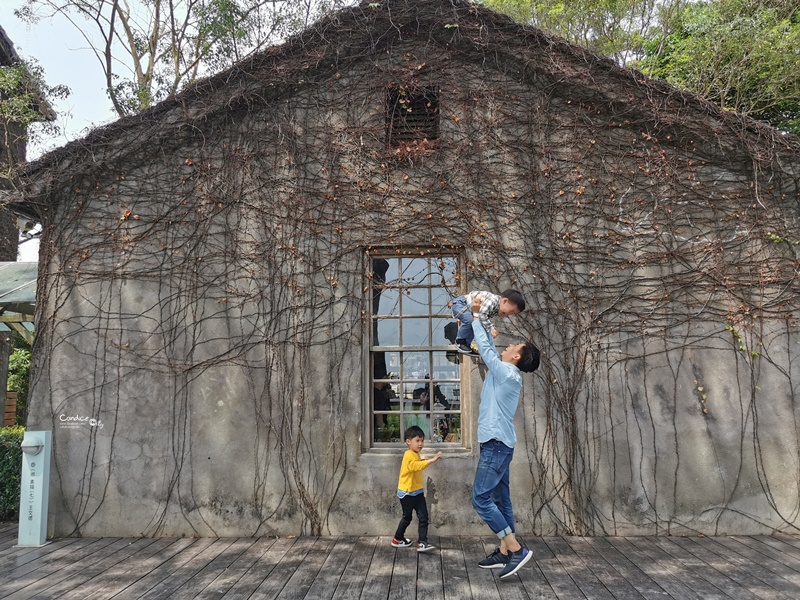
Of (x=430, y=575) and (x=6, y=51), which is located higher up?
(x=6, y=51)

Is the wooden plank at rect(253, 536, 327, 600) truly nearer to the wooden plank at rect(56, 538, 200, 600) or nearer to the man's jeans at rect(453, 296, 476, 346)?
the wooden plank at rect(56, 538, 200, 600)

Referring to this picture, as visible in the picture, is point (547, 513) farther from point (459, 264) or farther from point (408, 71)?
point (408, 71)

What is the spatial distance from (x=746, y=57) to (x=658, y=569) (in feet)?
29.7

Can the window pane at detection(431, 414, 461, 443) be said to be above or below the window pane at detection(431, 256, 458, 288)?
below

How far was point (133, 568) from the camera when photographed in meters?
4.66

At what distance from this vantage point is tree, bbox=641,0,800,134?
9.54 meters

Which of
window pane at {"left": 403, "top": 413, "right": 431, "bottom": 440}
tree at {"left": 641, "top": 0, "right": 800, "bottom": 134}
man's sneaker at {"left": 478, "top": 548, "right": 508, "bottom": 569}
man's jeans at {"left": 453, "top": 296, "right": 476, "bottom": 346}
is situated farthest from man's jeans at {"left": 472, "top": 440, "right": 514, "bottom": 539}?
tree at {"left": 641, "top": 0, "right": 800, "bottom": 134}

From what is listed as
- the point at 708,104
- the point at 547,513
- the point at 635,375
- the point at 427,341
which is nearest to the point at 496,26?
the point at 708,104

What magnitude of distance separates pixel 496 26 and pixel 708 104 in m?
2.28

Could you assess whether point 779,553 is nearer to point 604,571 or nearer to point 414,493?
point 604,571

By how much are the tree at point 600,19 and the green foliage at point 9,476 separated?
511 inches

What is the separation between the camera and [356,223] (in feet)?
19.7

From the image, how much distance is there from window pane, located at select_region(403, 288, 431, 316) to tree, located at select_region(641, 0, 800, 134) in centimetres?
687

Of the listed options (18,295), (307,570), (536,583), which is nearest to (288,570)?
(307,570)
